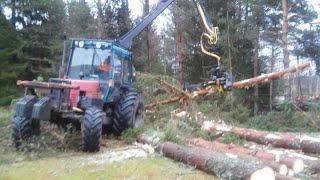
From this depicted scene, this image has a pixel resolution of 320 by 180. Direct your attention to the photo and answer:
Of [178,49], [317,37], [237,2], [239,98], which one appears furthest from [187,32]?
[317,37]

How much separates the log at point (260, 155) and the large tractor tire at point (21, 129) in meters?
3.82

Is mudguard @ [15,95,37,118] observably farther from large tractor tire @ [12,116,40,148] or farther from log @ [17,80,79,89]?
log @ [17,80,79,89]

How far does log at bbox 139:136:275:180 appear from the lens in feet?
23.7

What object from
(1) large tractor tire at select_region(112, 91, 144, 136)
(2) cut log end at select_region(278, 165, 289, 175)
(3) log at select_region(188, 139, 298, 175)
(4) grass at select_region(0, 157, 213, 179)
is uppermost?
(1) large tractor tire at select_region(112, 91, 144, 136)

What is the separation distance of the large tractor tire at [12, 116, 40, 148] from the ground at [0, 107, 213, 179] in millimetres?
200

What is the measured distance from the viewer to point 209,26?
1421 cm

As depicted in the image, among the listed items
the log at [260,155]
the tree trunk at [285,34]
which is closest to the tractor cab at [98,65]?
the log at [260,155]

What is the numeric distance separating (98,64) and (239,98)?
11.9 meters

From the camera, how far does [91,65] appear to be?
37.6 ft

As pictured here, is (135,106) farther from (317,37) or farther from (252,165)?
(317,37)

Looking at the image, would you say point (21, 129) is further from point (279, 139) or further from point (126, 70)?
point (279, 139)

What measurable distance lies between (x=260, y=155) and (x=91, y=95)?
407cm

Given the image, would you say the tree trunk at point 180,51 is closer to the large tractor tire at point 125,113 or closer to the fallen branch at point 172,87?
the fallen branch at point 172,87

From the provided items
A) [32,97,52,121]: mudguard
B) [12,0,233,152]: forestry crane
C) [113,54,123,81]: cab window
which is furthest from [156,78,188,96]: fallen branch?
[32,97,52,121]: mudguard
